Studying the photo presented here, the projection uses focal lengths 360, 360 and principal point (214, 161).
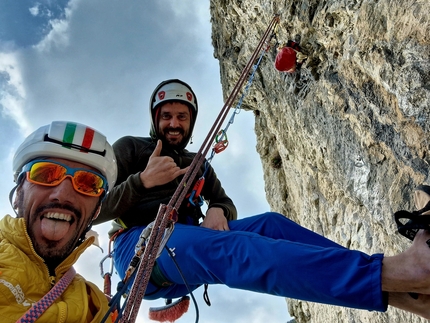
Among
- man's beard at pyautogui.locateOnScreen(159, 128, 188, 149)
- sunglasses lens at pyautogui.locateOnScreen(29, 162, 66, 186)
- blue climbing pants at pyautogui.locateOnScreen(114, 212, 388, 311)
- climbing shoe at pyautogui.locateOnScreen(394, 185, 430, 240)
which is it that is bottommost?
blue climbing pants at pyautogui.locateOnScreen(114, 212, 388, 311)

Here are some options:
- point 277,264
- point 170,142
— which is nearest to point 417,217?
point 277,264

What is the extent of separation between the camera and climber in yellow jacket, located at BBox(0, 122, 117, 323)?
1895mm

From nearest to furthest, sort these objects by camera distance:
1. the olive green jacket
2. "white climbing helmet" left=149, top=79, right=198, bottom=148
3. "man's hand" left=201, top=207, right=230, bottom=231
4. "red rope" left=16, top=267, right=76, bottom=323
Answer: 1. "red rope" left=16, top=267, right=76, bottom=323
2. the olive green jacket
3. "man's hand" left=201, top=207, right=230, bottom=231
4. "white climbing helmet" left=149, top=79, right=198, bottom=148

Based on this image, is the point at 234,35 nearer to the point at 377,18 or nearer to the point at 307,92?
the point at 307,92

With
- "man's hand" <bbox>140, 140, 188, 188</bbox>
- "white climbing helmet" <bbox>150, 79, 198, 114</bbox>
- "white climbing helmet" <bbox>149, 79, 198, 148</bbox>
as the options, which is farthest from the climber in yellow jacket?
"white climbing helmet" <bbox>150, 79, 198, 114</bbox>

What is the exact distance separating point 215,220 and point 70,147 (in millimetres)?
1423

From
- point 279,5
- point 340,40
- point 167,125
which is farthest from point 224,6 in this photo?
point 167,125

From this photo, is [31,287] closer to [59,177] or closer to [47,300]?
[47,300]

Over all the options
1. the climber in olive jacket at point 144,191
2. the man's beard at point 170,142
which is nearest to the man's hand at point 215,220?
the climber in olive jacket at point 144,191

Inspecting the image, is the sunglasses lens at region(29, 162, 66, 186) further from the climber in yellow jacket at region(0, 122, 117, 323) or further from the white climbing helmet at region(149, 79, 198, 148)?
the white climbing helmet at region(149, 79, 198, 148)

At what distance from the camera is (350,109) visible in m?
4.08

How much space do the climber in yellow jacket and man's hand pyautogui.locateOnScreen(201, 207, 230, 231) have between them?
3.09 ft

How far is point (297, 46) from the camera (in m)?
5.09

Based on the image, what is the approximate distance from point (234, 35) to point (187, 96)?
3.85 m
